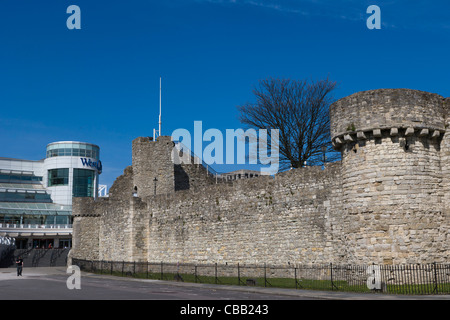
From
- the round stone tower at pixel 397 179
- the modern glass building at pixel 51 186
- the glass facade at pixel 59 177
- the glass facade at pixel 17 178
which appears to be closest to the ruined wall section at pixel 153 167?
the round stone tower at pixel 397 179

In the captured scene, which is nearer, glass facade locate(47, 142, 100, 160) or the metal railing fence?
the metal railing fence

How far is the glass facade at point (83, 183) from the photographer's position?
107312mm

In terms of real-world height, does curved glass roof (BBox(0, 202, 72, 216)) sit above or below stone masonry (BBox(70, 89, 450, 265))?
above

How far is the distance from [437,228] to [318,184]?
22.7 ft

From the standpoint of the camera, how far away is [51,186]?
10800cm

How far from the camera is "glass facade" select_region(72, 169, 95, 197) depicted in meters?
107

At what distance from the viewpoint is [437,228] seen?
2333 cm

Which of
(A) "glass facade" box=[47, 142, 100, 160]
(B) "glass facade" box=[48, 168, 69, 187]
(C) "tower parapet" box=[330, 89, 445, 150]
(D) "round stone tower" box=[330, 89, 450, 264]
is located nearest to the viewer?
(D) "round stone tower" box=[330, 89, 450, 264]

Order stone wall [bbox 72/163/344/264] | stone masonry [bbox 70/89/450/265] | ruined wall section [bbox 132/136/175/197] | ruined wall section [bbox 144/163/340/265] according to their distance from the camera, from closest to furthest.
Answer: stone masonry [bbox 70/89/450/265]
ruined wall section [bbox 144/163/340/265]
stone wall [bbox 72/163/344/264]
ruined wall section [bbox 132/136/175/197]

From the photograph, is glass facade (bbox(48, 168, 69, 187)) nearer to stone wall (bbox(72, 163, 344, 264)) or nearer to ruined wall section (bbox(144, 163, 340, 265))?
stone wall (bbox(72, 163, 344, 264))

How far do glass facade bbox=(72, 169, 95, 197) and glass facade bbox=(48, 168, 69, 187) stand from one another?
1.58 meters

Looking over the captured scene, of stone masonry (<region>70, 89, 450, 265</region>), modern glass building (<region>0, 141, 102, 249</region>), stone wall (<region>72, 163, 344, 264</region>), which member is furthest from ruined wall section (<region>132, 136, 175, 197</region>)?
modern glass building (<region>0, 141, 102, 249</region>)

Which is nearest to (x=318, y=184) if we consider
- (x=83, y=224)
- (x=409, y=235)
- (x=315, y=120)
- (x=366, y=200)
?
(x=366, y=200)
